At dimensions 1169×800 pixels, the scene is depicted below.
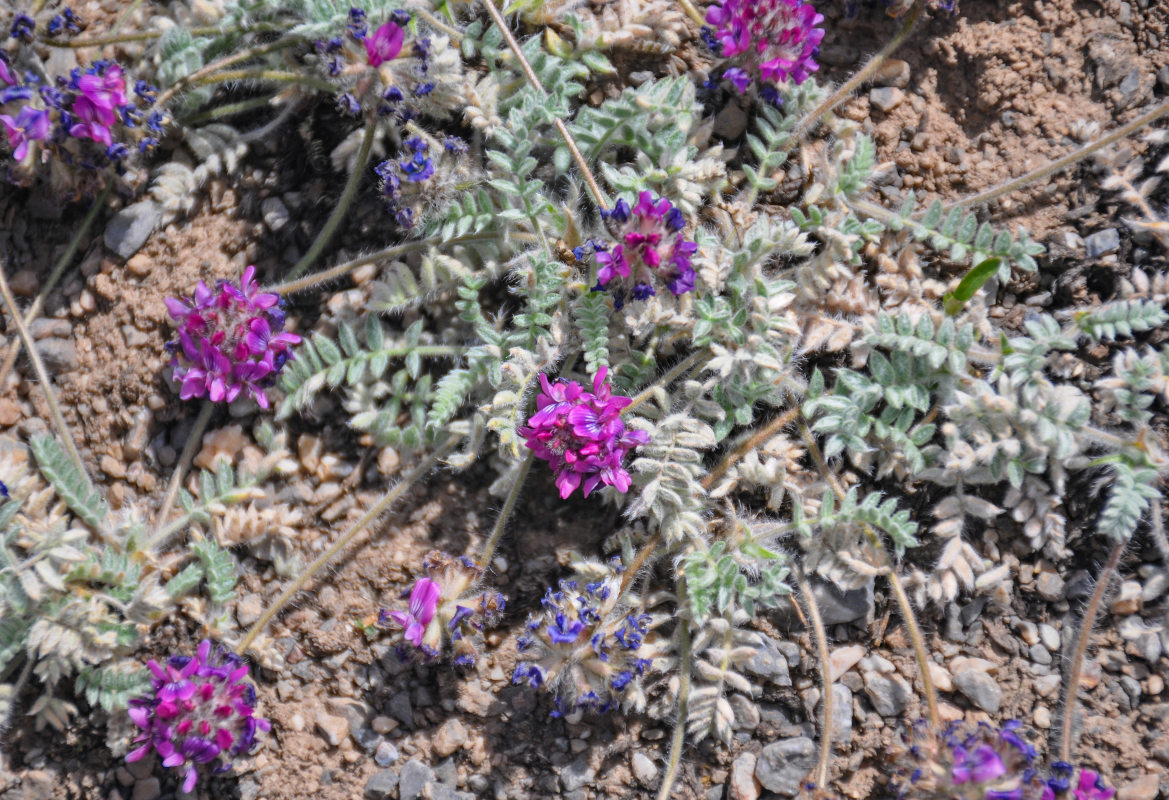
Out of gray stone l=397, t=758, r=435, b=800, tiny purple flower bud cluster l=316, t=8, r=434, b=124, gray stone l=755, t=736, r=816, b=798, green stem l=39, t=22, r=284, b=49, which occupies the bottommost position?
gray stone l=397, t=758, r=435, b=800

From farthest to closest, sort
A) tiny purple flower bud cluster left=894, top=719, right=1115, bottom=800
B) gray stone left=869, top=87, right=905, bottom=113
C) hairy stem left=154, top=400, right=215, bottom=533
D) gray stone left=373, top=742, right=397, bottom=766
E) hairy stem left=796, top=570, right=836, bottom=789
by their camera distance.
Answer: gray stone left=869, top=87, right=905, bottom=113, hairy stem left=154, top=400, right=215, bottom=533, gray stone left=373, top=742, right=397, bottom=766, hairy stem left=796, top=570, right=836, bottom=789, tiny purple flower bud cluster left=894, top=719, right=1115, bottom=800

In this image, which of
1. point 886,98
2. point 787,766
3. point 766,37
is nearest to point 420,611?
point 787,766

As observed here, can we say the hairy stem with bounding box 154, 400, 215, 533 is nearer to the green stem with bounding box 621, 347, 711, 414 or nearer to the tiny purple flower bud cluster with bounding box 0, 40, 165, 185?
the tiny purple flower bud cluster with bounding box 0, 40, 165, 185

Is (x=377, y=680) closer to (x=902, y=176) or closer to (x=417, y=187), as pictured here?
(x=417, y=187)

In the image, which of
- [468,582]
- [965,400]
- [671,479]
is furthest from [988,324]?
[468,582]

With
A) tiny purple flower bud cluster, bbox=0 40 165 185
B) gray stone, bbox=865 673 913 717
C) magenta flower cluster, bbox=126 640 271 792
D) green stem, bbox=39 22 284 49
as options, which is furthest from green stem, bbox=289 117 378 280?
gray stone, bbox=865 673 913 717
